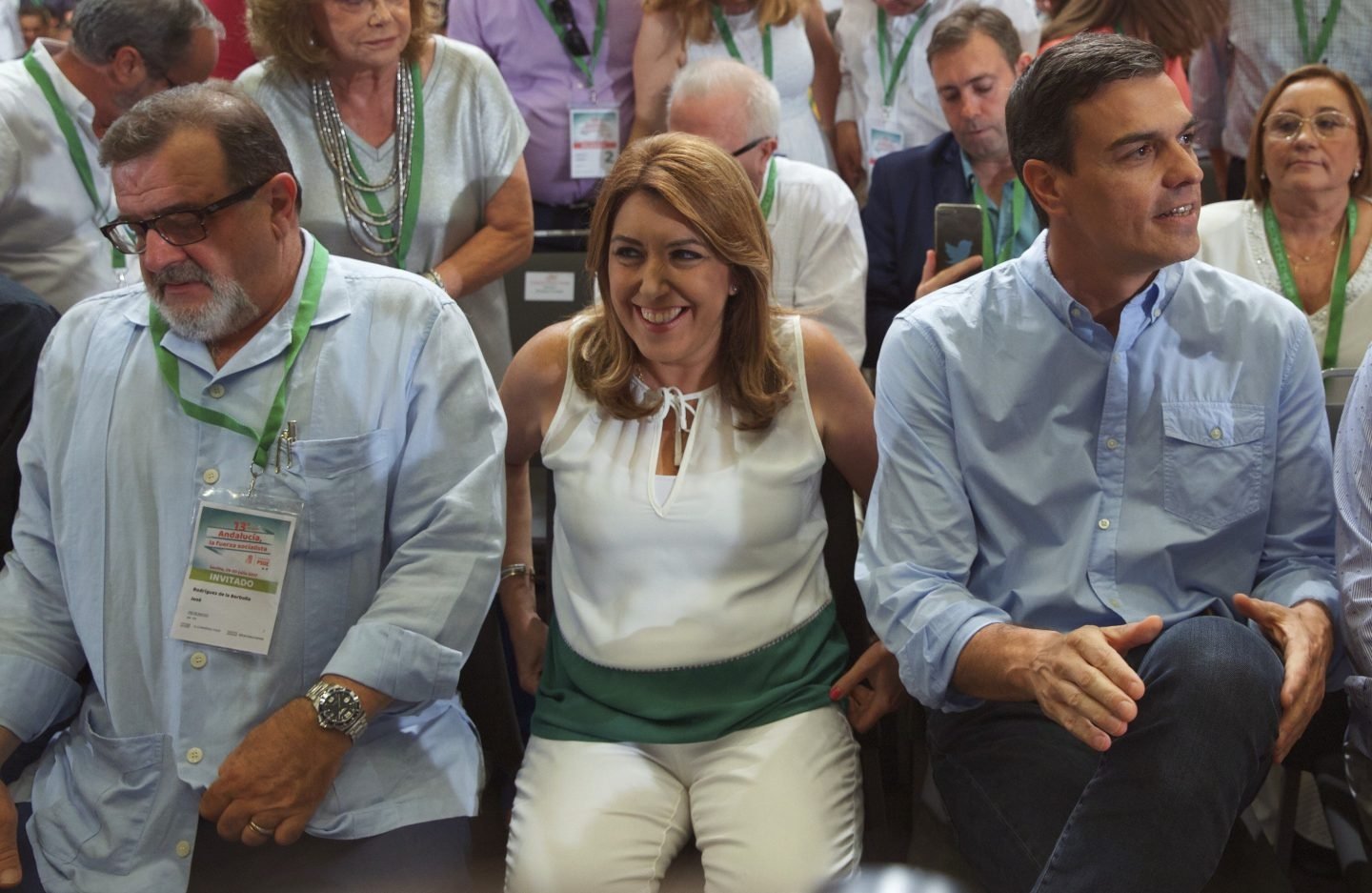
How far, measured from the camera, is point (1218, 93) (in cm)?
408

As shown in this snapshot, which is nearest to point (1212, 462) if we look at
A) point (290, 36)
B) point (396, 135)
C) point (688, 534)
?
point (688, 534)

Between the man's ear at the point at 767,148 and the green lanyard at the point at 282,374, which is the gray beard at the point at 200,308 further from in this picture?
the man's ear at the point at 767,148

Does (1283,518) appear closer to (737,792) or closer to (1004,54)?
(737,792)

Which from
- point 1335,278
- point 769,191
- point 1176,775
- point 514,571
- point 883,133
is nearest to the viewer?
point 1176,775

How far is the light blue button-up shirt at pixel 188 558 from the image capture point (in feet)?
6.29

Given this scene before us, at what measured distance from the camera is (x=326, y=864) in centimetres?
193

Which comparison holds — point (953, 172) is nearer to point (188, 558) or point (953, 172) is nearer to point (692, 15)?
point (692, 15)

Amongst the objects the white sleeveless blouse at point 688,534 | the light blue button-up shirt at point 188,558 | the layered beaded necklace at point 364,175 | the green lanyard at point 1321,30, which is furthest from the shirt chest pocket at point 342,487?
the green lanyard at point 1321,30

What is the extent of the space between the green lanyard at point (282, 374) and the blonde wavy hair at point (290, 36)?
3.16 feet

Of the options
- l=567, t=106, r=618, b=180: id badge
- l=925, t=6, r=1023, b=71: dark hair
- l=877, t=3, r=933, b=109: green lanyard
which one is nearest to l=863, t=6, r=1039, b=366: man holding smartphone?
l=925, t=6, r=1023, b=71: dark hair

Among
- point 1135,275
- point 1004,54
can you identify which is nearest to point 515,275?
point 1004,54

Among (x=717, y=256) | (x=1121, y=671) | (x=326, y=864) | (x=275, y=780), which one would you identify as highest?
(x=717, y=256)

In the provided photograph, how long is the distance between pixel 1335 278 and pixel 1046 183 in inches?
48.7

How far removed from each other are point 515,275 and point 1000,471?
71.3 inches
